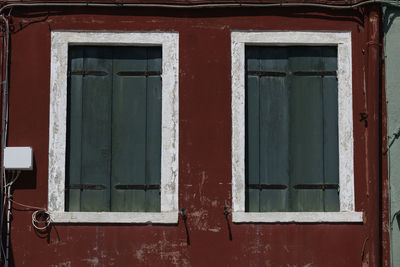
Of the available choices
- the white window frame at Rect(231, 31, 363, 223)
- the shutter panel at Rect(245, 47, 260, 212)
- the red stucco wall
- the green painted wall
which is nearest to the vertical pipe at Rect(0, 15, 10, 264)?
the red stucco wall

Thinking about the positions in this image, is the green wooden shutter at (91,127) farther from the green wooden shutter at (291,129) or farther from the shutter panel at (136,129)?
the green wooden shutter at (291,129)

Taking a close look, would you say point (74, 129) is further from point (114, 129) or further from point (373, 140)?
point (373, 140)

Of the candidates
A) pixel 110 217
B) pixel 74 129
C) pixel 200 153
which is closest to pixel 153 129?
pixel 200 153

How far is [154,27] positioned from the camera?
8.31 m

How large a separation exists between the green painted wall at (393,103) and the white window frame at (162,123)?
86.1 inches

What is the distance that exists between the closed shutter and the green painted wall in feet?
7.79

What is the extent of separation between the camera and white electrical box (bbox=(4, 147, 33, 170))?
26.1 ft

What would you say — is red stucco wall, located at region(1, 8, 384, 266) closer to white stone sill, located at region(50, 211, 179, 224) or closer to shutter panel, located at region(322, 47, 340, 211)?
white stone sill, located at region(50, 211, 179, 224)

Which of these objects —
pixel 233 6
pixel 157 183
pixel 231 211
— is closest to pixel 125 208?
pixel 157 183

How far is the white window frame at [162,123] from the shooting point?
7996mm

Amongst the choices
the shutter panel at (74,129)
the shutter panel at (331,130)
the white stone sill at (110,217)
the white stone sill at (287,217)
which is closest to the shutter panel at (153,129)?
the white stone sill at (110,217)

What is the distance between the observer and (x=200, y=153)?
815 cm

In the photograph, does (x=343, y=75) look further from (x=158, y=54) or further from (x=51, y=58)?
(x=51, y=58)

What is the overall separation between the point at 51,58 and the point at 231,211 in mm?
2425
